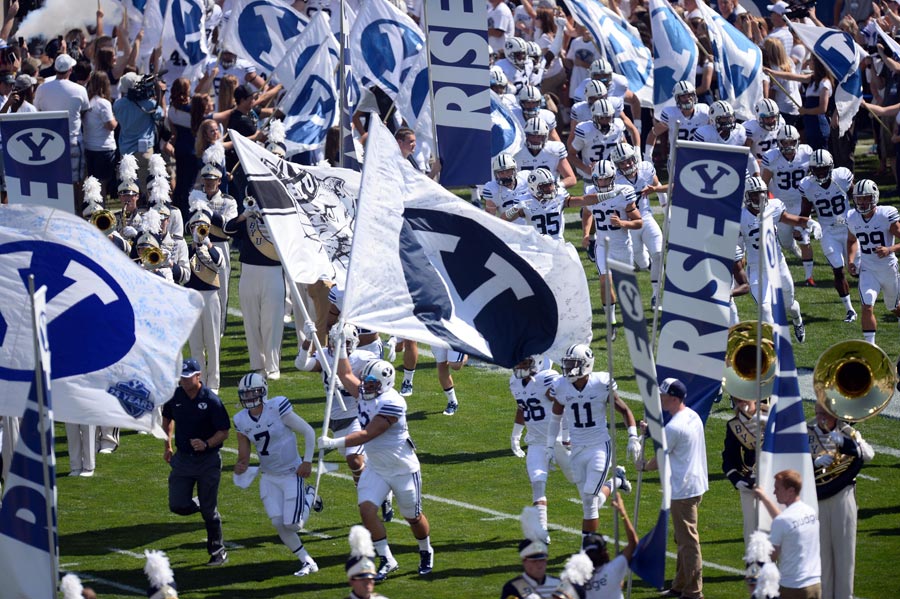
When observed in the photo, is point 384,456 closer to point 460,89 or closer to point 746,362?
point 746,362

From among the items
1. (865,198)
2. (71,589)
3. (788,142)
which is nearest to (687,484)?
(71,589)

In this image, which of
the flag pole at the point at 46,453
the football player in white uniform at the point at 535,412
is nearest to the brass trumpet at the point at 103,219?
the football player in white uniform at the point at 535,412

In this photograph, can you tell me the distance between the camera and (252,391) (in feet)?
Answer: 46.0

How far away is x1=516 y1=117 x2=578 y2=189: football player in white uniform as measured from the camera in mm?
22266

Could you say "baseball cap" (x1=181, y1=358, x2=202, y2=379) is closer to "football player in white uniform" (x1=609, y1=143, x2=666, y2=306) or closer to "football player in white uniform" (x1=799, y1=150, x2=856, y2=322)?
"football player in white uniform" (x1=609, y1=143, x2=666, y2=306)

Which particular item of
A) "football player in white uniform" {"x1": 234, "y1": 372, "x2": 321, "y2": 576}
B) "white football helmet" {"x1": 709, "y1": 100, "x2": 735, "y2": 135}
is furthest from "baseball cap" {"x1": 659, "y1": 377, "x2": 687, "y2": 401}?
"white football helmet" {"x1": 709, "y1": 100, "x2": 735, "y2": 135}

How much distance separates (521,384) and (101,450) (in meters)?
5.20

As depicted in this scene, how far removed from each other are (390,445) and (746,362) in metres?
2.95

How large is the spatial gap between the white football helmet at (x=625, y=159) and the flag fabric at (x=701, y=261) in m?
8.60

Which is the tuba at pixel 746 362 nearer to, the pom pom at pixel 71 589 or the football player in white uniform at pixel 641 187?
the pom pom at pixel 71 589

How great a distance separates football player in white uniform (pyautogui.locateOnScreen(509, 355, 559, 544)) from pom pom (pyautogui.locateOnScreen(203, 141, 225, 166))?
6.53 m

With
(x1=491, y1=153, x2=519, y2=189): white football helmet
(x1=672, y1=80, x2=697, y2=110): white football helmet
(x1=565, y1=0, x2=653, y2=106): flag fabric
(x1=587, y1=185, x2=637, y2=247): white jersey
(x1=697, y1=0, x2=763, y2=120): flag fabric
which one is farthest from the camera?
(x1=565, y1=0, x2=653, y2=106): flag fabric

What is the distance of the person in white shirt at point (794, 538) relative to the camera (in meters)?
11.3

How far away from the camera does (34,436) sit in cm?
1013
